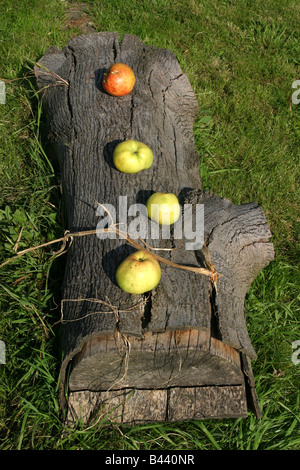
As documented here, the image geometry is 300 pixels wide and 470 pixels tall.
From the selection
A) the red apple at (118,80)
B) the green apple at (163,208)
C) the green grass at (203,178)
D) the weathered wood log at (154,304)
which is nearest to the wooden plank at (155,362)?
the weathered wood log at (154,304)

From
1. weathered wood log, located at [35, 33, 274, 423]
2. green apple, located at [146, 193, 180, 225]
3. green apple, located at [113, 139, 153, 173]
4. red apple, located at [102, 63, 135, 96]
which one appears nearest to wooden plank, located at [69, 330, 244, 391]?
weathered wood log, located at [35, 33, 274, 423]

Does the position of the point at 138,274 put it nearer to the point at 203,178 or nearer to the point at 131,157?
the point at 131,157

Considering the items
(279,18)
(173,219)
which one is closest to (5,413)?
(173,219)

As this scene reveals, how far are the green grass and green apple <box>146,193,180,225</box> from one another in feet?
2.89

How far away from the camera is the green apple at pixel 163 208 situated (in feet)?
7.87

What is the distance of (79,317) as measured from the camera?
2170 millimetres

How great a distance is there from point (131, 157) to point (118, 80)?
0.90m

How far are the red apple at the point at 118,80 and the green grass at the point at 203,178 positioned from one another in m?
0.87

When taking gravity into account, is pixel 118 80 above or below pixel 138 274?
above

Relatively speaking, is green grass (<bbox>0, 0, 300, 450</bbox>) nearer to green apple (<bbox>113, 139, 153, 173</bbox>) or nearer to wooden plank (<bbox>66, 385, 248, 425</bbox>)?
wooden plank (<bbox>66, 385, 248, 425</bbox>)

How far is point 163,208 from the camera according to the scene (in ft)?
7.86

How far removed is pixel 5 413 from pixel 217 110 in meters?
3.62

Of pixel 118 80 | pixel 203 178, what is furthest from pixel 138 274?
pixel 203 178
